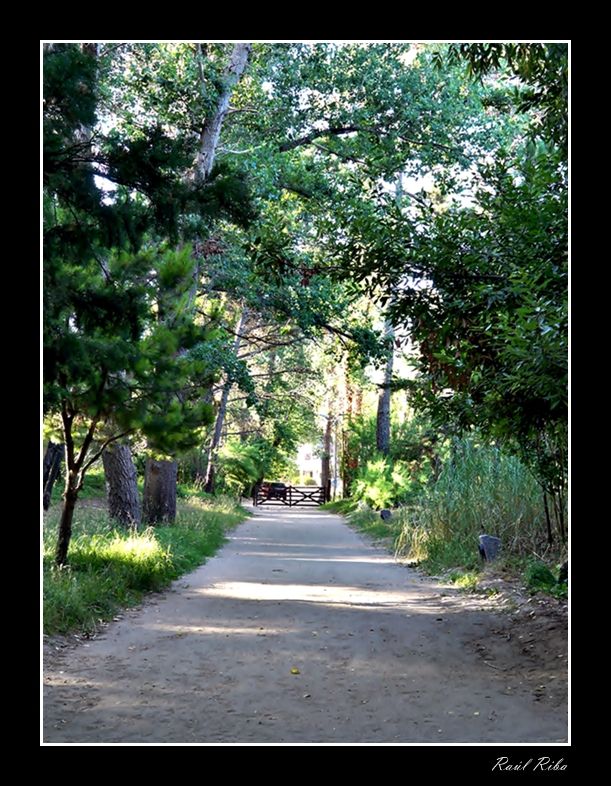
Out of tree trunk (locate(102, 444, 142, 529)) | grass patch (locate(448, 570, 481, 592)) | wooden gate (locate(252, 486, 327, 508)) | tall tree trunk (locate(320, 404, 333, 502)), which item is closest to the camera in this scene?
grass patch (locate(448, 570, 481, 592))

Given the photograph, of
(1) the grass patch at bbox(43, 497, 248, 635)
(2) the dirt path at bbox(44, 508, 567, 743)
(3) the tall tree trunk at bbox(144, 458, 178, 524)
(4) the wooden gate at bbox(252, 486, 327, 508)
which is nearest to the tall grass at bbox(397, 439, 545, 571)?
(2) the dirt path at bbox(44, 508, 567, 743)

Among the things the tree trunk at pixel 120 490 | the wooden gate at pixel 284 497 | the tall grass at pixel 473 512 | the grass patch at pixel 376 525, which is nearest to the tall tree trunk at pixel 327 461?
the wooden gate at pixel 284 497

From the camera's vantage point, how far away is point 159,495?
49.5ft

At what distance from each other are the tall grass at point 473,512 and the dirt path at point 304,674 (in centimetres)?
166

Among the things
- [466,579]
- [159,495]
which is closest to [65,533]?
[466,579]

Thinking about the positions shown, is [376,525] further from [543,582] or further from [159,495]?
[543,582]

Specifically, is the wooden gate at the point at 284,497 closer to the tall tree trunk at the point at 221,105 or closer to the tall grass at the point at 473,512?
the tall grass at the point at 473,512

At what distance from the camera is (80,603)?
7.18 metres

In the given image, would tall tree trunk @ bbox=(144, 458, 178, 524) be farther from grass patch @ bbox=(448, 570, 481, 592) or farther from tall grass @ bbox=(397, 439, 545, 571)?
grass patch @ bbox=(448, 570, 481, 592)

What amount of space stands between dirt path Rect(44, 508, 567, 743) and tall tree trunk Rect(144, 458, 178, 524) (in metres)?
5.43

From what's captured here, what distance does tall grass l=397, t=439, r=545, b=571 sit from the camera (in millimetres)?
10938

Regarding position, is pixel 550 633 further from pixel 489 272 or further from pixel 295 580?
pixel 295 580
